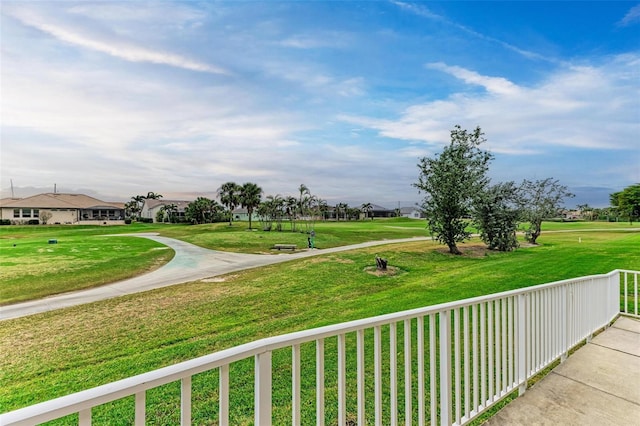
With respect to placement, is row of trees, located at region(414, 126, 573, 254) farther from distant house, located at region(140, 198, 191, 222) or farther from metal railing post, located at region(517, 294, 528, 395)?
distant house, located at region(140, 198, 191, 222)

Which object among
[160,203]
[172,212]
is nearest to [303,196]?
[172,212]

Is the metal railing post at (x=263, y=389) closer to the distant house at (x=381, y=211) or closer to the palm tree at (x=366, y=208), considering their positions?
the palm tree at (x=366, y=208)

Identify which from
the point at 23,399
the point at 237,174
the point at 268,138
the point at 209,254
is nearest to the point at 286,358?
the point at 23,399

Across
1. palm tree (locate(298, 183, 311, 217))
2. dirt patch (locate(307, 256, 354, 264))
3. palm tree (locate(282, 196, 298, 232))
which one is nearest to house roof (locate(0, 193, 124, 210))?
palm tree (locate(282, 196, 298, 232))

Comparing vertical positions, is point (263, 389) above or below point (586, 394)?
above

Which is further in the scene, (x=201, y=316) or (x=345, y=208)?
(x=345, y=208)

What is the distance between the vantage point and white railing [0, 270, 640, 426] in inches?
43.0

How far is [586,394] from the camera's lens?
279 cm

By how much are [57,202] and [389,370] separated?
48248 millimetres

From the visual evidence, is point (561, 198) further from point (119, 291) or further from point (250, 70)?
point (119, 291)

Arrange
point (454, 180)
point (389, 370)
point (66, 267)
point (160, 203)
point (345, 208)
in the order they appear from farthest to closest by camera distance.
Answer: point (345, 208)
point (160, 203)
point (454, 180)
point (66, 267)
point (389, 370)

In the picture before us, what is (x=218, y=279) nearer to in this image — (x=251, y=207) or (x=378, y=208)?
(x=251, y=207)

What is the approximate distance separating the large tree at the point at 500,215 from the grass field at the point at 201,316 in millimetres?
4737

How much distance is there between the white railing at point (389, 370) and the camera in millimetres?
1093
